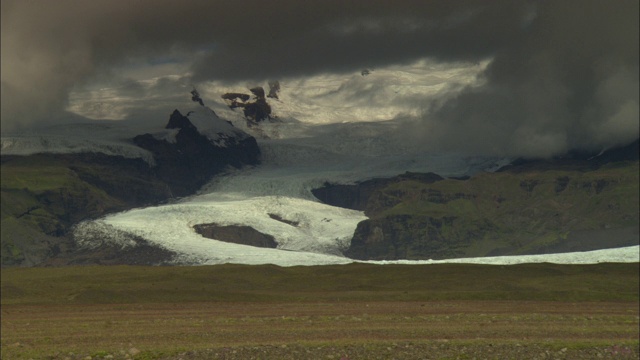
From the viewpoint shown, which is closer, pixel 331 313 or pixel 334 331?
pixel 334 331

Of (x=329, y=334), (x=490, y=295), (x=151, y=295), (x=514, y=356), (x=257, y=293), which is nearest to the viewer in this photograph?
(x=514, y=356)

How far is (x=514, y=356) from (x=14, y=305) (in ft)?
274

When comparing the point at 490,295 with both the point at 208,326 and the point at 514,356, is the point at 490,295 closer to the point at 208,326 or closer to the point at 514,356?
the point at 208,326

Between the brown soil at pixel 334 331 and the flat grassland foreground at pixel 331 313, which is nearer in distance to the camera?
the brown soil at pixel 334 331

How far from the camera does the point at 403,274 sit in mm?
160000

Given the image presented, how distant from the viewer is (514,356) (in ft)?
162

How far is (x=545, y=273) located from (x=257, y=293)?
43673 millimetres

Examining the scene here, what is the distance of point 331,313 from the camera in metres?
88.4

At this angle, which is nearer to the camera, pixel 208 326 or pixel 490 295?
pixel 208 326

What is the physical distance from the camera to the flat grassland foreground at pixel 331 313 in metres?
53.4

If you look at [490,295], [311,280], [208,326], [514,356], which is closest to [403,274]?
[311,280]

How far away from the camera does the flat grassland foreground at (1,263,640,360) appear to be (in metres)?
53.4

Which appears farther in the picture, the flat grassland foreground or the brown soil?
the flat grassland foreground

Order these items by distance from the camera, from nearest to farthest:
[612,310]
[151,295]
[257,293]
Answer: [612,310] < [151,295] < [257,293]
